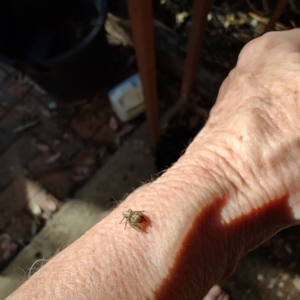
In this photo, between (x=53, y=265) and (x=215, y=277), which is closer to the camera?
(x=53, y=265)

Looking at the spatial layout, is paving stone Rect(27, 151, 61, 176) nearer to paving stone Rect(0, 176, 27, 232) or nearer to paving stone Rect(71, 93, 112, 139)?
paving stone Rect(0, 176, 27, 232)

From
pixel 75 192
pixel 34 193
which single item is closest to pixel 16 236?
pixel 34 193

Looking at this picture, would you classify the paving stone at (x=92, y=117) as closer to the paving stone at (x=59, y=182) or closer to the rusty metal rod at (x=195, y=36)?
the paving stone at (x=59, y=182)

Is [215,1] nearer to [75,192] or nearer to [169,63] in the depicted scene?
[169,63]

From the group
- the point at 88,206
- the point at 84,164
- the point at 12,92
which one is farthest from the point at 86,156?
the point at 12,92

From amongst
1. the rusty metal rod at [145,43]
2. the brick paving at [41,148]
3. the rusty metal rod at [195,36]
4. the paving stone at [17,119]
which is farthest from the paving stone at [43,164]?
the rusty metal rod at [195,36]

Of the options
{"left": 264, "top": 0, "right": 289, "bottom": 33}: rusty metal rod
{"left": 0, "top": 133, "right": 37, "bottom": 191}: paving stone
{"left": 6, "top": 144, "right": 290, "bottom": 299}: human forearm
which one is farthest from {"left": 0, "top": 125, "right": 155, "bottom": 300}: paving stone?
{"left": 6, "top": 144, "right": 290, "bottom": 299}: human forearm
